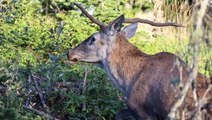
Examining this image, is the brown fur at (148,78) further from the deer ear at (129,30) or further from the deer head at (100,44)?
the deer ear at (129,30)

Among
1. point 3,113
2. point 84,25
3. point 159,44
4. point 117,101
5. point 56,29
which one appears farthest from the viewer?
point 159,44

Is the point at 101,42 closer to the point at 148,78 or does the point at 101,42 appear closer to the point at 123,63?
the point at 123,63

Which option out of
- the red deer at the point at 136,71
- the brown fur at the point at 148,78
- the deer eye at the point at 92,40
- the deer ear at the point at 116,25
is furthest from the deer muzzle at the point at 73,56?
the deer ear at the point at 116,25

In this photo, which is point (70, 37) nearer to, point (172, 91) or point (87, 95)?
point (87, 95)

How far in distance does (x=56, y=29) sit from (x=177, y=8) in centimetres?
410

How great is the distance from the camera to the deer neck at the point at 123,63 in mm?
8523

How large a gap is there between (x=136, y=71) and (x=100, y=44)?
0.78 metres

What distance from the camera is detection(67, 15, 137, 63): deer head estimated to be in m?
8.90

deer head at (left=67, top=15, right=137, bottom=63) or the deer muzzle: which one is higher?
deer head at (left=67, top=15, right=137, bottom=63)

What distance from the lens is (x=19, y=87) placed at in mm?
8906

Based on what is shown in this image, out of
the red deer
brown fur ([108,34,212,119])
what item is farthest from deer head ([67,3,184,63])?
brown fur ([108,34,212,119])

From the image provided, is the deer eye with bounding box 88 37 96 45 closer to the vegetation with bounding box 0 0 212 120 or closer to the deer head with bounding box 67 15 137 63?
the deer head with bounding box 67 15 137 63

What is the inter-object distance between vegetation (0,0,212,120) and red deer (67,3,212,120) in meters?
0.30

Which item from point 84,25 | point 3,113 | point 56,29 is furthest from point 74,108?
point 84,25
